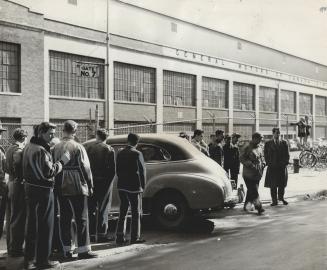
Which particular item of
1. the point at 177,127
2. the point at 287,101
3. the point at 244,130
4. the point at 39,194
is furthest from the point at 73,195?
the point at 287,101

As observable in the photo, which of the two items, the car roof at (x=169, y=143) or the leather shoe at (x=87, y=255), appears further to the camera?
the car roof at (x=169, y=143)

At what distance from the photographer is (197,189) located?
883 cm

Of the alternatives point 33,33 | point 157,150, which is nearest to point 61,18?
point 33,33

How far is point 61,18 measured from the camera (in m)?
30.8

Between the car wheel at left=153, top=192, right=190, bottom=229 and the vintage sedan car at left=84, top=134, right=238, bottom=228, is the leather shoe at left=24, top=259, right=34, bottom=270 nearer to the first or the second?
the vintage sedan car at left=84, top=134, right=238, bottom=228

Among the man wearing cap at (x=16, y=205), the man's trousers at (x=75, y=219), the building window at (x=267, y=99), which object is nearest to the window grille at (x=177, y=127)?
the building window at (x=267, y=99)

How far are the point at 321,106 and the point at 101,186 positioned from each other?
54300 mm

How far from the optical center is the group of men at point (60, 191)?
6414 millimetres

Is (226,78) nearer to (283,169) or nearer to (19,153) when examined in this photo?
(283,169)

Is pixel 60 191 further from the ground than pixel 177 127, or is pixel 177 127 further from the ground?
pixel 177 127

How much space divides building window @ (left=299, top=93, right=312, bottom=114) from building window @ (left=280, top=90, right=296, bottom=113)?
1441mm

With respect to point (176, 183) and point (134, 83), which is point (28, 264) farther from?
point (134, 83)

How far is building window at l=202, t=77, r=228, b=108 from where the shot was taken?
4212 centimetres

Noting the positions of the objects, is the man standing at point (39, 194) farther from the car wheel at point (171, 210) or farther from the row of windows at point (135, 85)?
the row of windows at point (135, 85)
